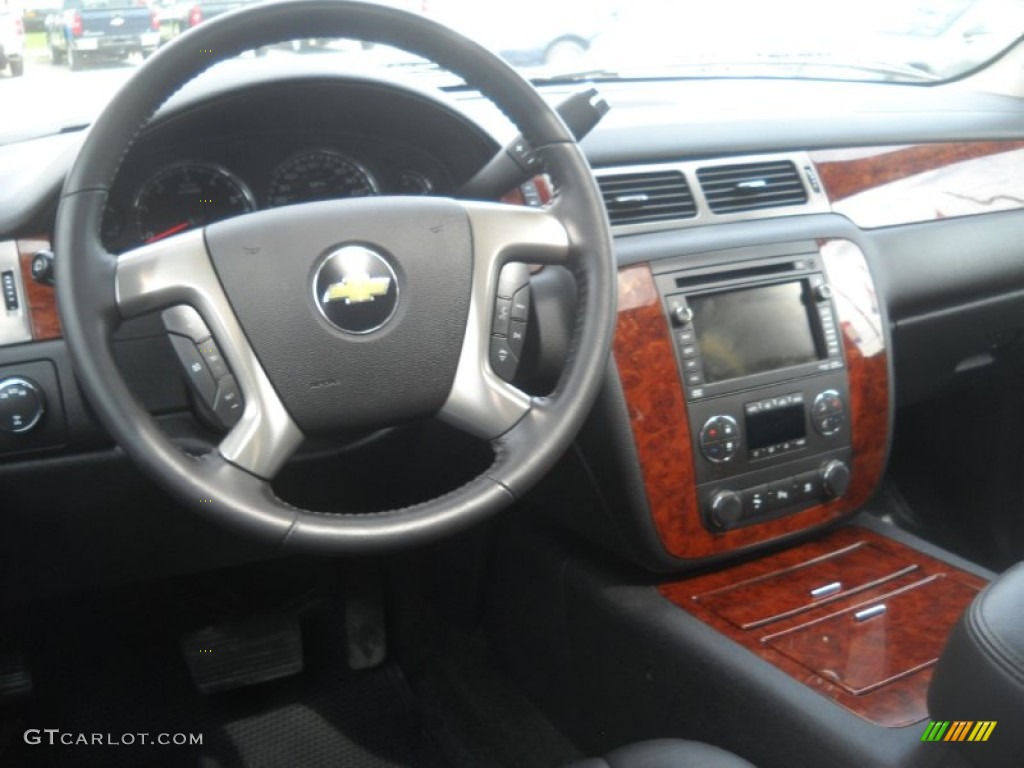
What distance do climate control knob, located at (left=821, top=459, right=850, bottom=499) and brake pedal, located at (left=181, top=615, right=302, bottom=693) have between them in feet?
3.37

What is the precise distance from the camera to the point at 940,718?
42.6 inches

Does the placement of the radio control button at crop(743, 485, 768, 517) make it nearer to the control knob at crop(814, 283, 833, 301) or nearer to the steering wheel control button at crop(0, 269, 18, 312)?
the control knob at crop(814, 283, 833, 301)

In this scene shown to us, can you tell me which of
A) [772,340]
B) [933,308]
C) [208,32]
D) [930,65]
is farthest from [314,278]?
[930,65]

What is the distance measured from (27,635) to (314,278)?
3.71ft

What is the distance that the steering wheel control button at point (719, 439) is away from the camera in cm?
165

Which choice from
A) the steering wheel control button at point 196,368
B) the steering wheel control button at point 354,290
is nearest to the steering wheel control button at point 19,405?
the steering wheel control button at point 196,368

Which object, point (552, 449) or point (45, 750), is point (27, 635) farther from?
point (552, 449)

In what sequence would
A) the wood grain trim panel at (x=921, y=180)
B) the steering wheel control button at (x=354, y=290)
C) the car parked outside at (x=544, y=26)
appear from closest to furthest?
the steering wheel control button at (x=354, y=290) → the wood grain trim panel at (x=921, y=180) → the car parked outside at (x=544, y=26)

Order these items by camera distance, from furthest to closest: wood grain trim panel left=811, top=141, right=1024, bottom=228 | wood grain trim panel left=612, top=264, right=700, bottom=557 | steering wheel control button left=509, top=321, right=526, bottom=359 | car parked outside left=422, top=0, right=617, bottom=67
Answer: car parked outside left=422, top=0, right=617, bottom=67, wood grain trim panel left=811, top=141, right=1024, bottom=228, wood grain trim panel left=612, top=264, right=700, bottom=557, steering wheel control button left=509, top=321, right=526, bottom=359

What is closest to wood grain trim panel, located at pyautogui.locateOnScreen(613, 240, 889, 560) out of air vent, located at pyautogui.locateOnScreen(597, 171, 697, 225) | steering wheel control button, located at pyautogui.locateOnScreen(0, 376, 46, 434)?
air vent, located at pyautogui.locateOnScreen(597, 171, 697, 225)

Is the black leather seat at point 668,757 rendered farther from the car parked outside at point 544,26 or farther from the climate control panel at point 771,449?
the car parked outside at point 544,26

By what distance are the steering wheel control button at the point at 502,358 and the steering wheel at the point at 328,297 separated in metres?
0.02

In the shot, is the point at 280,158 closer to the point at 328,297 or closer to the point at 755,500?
the point at 328,297

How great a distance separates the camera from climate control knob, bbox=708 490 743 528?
1.65 metres
